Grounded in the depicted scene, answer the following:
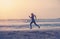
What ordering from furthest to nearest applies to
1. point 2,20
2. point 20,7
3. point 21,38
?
1. point 20,7
2. point 2,20
3. point 21,38

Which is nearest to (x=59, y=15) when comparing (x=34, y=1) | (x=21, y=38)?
(x=34, y=1)

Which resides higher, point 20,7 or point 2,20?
point 20,7

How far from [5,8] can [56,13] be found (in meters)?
5.55

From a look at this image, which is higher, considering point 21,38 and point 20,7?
point 20,7

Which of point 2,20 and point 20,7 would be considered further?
point 20,7

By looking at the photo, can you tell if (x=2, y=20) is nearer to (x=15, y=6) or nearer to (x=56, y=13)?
(x=15, y=6)

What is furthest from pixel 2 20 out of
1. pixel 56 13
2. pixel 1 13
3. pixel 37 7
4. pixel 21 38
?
pixel 21 38

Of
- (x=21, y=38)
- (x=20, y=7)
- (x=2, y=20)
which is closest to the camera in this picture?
(x=21, y=38)

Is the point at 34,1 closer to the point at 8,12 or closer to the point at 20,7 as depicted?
the point at 20,7

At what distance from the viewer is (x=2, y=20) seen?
62.7 feet

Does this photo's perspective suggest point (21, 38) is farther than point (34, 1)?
No

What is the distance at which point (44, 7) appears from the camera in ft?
66.5

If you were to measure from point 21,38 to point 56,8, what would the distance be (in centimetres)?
1093

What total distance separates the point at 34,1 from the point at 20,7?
1.68m
